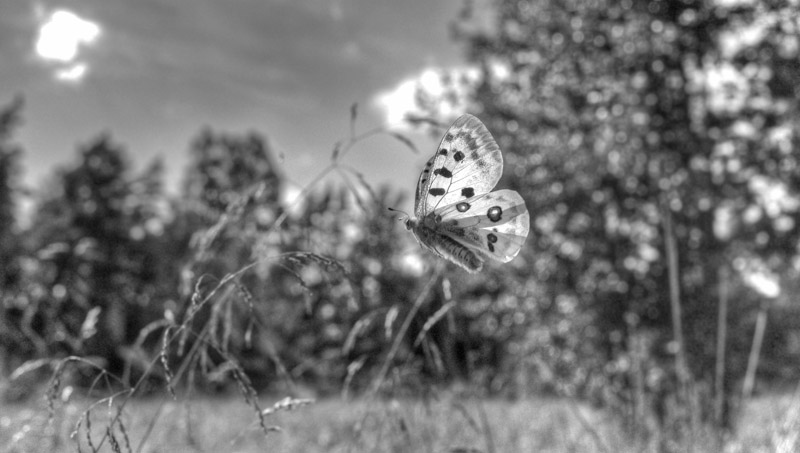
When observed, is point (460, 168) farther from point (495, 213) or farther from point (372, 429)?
point (372, 429)

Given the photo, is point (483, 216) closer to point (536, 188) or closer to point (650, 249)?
point (536, 188)

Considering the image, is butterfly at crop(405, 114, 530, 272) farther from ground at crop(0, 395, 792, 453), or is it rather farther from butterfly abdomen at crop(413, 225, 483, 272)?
ground at crop(0, 395, 792, 453)

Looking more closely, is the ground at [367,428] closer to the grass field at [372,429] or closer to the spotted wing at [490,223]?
the grass field at [372,429]

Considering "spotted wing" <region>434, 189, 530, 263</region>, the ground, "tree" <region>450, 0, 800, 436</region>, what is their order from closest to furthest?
"spotted wing" <region>434, 189, 530, 263</region>, the ground, "tree" <region>450, 0, 800, 436</region>

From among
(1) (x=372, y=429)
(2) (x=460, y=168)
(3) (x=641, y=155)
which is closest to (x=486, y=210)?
(2) (x=460, y=168)

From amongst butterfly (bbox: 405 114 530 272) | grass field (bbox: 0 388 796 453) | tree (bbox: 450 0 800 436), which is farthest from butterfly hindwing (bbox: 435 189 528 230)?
tree (bbox: 450 0 800 436)

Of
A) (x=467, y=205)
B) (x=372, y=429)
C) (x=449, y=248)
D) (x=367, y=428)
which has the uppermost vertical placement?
(x=467, y=205)

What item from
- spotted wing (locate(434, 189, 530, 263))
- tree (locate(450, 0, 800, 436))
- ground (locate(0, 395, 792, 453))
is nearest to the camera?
spotted wing (locate(434, 189, 530, 263))

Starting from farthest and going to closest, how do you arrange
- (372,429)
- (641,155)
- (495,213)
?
(641,155), (372,429), (495,213)
